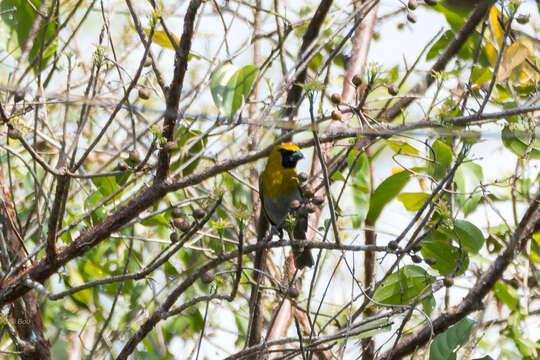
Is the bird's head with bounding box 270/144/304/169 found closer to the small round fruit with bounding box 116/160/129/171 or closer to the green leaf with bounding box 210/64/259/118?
the green leaf with bounding box 210/64/259/118

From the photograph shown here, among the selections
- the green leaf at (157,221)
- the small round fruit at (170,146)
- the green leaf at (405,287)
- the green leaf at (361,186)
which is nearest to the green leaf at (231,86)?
the small round fruit at (170,146)

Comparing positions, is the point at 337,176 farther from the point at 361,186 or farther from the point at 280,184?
the point at 280,184

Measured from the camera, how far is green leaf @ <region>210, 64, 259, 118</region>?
9.01 feet

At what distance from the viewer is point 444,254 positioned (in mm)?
3059

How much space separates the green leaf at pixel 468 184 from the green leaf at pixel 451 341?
0.53m

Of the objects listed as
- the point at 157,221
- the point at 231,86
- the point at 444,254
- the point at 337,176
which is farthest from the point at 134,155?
the point at 444,254

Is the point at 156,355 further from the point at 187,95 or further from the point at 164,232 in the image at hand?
the point at 187,95

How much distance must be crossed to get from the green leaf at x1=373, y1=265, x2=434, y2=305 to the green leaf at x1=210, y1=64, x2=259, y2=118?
1147mm

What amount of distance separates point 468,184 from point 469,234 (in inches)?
10.5

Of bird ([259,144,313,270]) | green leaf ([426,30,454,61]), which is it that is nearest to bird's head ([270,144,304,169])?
bird ([259,144,313,270])

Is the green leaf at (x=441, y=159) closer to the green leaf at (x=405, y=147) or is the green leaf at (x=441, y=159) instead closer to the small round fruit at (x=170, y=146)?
the green leaf at (x=405, y=147)

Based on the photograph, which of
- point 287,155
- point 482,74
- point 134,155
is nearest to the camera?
point 134,155

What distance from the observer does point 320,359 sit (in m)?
3.82

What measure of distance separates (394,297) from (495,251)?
47.5 inches
